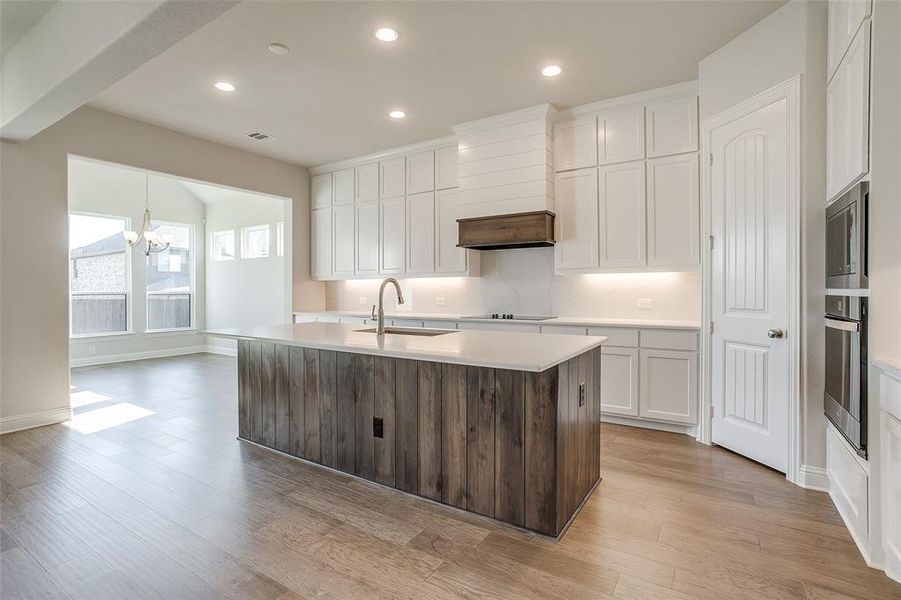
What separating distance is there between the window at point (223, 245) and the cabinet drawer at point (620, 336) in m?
6.85

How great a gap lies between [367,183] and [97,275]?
4.94 meters

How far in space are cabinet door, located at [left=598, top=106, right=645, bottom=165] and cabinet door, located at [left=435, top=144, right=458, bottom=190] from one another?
5.37ft

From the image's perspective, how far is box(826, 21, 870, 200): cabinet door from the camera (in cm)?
204

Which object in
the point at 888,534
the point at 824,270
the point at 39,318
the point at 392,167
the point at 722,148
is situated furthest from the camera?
the point at 392,167

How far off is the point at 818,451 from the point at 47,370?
5.83 metres

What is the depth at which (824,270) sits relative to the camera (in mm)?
2607

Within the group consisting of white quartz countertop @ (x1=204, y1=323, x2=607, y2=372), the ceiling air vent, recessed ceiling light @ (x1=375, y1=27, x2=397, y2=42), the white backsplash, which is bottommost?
white quartz countertop @ (x1=204, y1=323, x2=607, y2=372)

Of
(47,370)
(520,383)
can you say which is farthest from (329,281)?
(520,383)

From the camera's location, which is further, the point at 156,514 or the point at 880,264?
the point at 156,514

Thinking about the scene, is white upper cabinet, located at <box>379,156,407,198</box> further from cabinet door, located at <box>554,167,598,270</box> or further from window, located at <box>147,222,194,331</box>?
window, located at <box>147,222,194,331</box>

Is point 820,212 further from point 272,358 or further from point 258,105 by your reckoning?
point 258,105

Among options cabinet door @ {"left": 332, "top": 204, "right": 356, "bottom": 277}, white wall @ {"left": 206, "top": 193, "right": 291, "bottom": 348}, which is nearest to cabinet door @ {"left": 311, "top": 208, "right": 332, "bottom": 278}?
cabinet door @ {"left": 332, "top": 204, "right": 356, "bottom": 277}

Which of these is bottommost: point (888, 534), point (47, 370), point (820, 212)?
point (888, 534)

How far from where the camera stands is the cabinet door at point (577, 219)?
4230 millimetres
